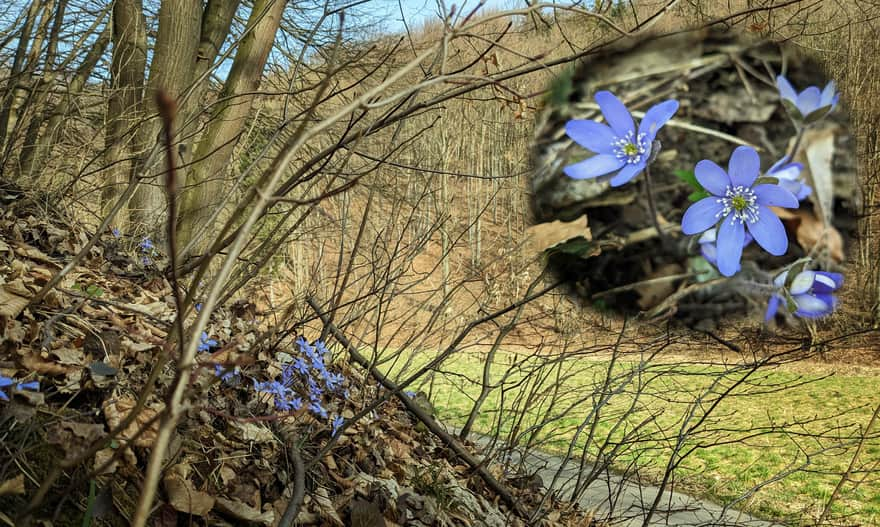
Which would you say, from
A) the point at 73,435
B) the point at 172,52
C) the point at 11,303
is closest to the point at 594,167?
the point at 73,435

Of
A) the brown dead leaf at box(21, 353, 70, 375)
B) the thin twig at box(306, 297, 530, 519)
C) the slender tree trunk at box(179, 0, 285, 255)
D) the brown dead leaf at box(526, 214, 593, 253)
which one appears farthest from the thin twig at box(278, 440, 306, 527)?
the slender tree trunk at box(179, 0, 285, 255)

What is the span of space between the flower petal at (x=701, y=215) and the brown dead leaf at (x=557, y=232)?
12 centimetres

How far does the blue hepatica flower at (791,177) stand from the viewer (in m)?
0.79

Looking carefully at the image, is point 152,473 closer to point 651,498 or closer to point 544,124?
point 544,124

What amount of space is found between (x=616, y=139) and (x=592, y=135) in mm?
34

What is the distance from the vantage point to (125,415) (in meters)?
1.62

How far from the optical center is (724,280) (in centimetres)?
83

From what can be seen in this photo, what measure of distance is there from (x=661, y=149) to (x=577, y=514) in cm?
319

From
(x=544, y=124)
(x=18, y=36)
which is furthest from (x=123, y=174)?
(x=544, y=124)

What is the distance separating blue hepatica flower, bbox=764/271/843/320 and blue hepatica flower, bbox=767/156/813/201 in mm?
98

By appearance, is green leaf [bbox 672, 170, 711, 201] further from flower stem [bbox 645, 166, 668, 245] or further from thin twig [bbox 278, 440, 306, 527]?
thin twig [bbox 278, 440, 306, 527]

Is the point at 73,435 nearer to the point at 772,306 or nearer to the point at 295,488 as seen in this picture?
the point at 295,488

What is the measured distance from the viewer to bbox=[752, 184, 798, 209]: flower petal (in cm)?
79

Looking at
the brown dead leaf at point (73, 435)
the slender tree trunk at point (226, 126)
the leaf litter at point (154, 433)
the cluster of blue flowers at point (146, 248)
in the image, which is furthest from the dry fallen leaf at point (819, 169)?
the slender tree trunk at point (226, 126)
